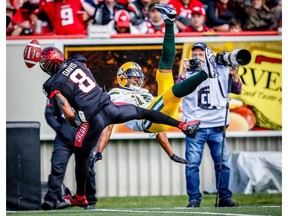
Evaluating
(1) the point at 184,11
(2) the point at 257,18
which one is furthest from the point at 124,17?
(2) the point at 257,18

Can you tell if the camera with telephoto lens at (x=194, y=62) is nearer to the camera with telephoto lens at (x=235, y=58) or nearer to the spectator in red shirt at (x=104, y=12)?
the camera with telephoto lens at (x=235, y=58)

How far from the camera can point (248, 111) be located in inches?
641

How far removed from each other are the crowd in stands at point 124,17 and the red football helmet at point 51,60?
14.4ft

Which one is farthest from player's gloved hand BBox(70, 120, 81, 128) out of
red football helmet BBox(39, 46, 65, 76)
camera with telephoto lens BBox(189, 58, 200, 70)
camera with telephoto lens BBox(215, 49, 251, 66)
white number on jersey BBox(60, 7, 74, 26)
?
white number on jersey BBox(60, 7, 74, 26)

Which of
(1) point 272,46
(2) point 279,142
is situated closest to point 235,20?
(1) point 272,46

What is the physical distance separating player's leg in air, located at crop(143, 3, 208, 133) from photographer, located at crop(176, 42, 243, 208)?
1.24m

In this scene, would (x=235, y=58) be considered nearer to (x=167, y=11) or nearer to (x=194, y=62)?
(x=194, y=62)

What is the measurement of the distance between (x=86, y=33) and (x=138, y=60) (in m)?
0.85

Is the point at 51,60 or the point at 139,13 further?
the point at 139,13

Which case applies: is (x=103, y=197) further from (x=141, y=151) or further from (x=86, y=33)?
(x=86, y=33)

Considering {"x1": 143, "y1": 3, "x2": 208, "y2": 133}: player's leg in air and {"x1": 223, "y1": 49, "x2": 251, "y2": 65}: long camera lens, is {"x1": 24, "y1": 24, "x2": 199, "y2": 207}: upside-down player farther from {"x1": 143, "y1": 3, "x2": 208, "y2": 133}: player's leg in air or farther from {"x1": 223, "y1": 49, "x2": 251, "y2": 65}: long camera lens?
{"x1": 223, "y1": 49, "x2": 251, "y2": 65}: long camera lens

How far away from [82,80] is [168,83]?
3.40ft

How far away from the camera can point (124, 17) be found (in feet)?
52.7

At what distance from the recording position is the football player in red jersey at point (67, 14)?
638 inches
